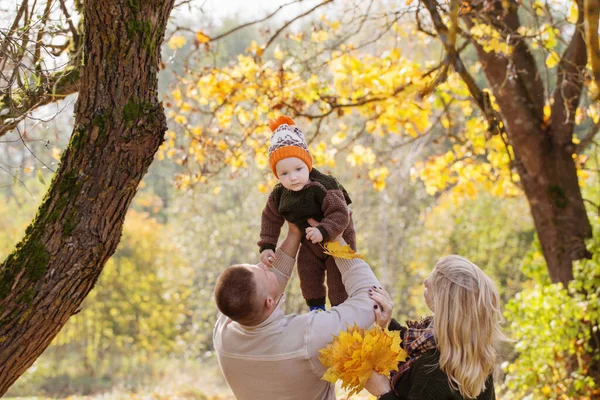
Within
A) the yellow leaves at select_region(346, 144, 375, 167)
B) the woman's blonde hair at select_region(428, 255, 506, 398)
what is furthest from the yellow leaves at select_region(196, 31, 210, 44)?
the woman's blonde hair at select_region(428, 255, 506, 398)

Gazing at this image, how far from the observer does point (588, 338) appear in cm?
527

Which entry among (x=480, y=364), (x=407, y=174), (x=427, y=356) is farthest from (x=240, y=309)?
(x=407, y=174)

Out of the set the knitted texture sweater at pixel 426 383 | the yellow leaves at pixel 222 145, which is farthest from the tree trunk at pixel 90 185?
the yellow leaves at pixel 222 145

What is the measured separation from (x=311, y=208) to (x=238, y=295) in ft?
1.71

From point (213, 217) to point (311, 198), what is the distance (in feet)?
43.9

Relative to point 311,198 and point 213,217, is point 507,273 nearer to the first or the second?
point 213,217

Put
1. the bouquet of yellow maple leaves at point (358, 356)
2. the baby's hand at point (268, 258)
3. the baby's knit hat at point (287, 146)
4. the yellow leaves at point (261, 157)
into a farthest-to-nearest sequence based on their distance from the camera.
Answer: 1. the yellow leaves at point (261, 157)
2. the baby's hand at point (268, 258)
3. the baby's knit hat at point (287, 146)
4. the bouquet of yellow maple leaves at point (358, 356)

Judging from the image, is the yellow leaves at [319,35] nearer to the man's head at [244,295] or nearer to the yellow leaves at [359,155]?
the yellow leaves at [359,155]

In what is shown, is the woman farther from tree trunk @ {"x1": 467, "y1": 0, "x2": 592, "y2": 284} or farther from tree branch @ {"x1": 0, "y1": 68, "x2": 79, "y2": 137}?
tree trunk @ {"x1": 467, "y1": 0, "x2": 592, "y2": 284}

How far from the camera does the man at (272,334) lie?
228cm

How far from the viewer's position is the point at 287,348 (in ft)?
7.69

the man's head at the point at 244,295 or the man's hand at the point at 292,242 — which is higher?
the man's hand at the point at 292,242

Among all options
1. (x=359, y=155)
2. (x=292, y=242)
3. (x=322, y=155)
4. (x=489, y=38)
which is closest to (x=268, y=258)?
(x=292, y=242)

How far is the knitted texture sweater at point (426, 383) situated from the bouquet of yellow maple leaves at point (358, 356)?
17 cm
